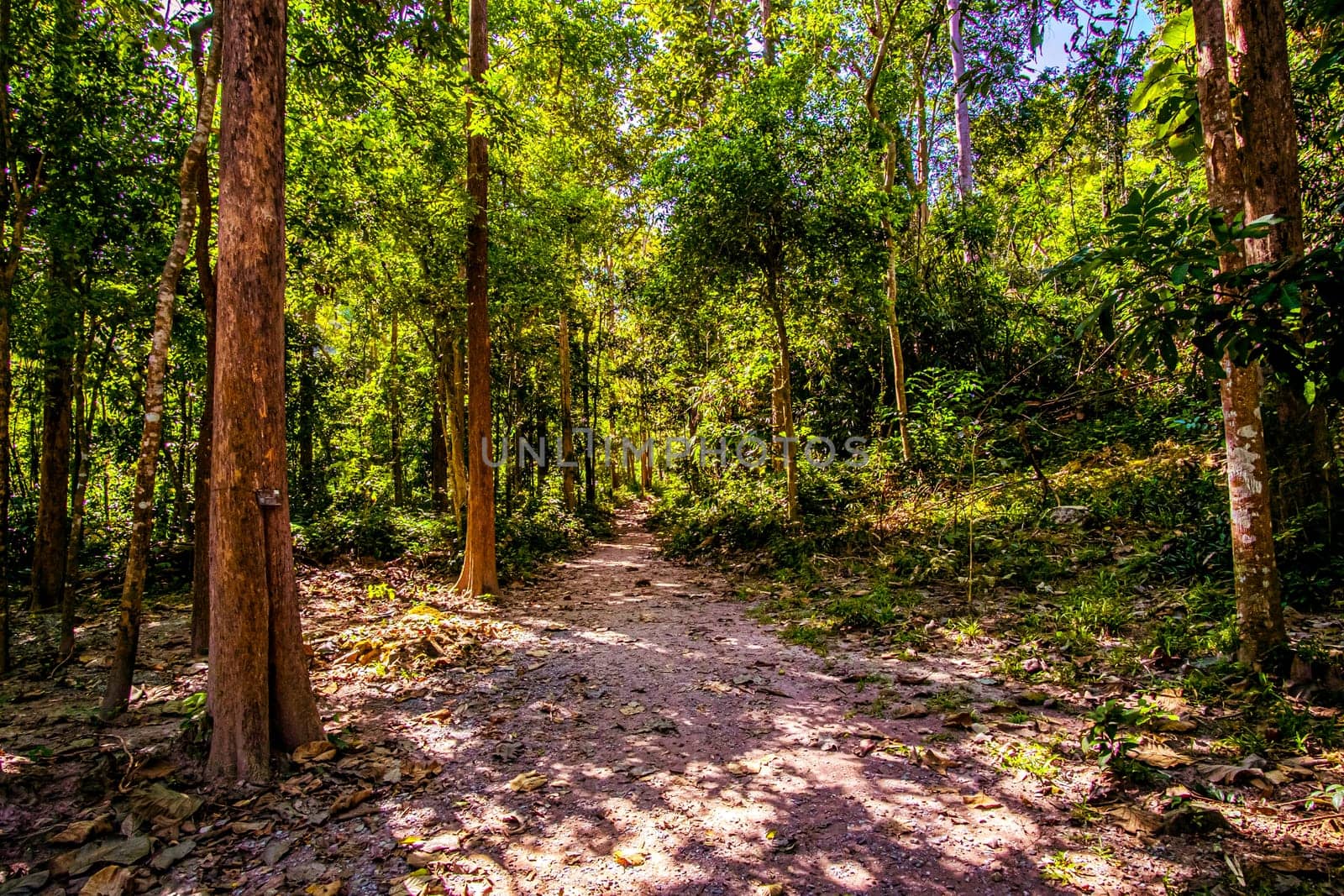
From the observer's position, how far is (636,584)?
35.3 ft

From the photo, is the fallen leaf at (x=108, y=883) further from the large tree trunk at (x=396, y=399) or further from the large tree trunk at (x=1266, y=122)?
the large tree trunk at (x=396, y=399)

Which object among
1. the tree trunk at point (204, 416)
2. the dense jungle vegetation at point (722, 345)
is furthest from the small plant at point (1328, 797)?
the tree trunk at point (204, 416)

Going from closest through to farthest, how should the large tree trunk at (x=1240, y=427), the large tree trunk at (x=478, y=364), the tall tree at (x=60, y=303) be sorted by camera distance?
1. the large tree trunk at (x=1240, y=427)
2. the tall tree at (x=60, y=303)
3. the large tree trunk at (x=478, y=364)

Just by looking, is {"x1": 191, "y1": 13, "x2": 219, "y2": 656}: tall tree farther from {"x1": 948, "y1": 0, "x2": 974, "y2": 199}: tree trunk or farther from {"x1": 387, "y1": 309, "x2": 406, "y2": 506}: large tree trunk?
{"x1": 948, "y1": 0, "x2": 974, "y2": 199}: tree trunk

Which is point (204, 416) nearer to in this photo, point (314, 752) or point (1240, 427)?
point (314, 752)

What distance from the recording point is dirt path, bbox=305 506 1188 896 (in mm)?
2883

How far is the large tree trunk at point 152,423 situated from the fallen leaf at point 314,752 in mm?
1800

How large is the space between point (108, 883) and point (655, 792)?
2.65m

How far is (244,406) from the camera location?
13.0ft

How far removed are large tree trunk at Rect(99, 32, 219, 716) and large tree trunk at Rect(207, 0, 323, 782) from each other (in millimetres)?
1158

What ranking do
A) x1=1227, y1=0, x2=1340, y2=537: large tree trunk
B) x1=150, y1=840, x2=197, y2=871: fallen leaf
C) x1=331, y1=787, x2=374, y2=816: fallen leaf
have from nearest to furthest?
x1=150, y1=840, x2=197, y2=871: fallen leaf < x1=331, y1=787, x2=374, y2=816: fallen leaf < x1=1227, y1=0, x2=1340, y2=537: large tree trunk

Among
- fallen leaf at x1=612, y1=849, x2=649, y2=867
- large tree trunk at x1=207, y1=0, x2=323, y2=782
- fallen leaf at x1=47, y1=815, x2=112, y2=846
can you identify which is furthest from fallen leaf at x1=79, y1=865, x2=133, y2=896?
fallen leaf at x1=612, y1=849, x2=649, y2=867

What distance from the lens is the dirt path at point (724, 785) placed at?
2883 millimetres

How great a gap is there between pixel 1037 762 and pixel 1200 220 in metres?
3.01
